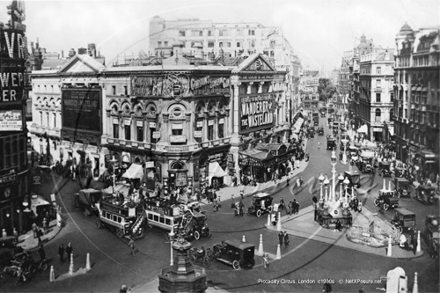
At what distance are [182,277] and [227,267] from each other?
315 centimetres

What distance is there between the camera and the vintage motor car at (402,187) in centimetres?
1949

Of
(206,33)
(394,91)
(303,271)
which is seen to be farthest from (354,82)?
(303,271)

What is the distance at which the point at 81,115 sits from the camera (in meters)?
20.1

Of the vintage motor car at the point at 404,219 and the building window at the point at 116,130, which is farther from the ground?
the building window at the point at 116,130

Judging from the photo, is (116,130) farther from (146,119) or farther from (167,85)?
(167,85)

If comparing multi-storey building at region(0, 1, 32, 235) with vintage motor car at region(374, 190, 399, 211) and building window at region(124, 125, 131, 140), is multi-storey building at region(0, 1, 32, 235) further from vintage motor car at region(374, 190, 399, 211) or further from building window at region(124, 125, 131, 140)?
vintage motor car at region(374, 190, 399, 211)

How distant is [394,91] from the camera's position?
19.4 metres

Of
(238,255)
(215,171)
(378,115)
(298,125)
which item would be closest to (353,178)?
(378,115)

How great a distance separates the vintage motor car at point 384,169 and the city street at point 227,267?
0.43 m

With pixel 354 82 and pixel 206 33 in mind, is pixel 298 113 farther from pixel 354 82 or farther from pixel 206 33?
pixel 206 33

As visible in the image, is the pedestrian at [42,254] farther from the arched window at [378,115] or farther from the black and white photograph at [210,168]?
the arched window at [378,115]

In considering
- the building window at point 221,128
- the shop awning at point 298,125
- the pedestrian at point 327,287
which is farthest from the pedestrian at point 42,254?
the shop awning at point 298,125

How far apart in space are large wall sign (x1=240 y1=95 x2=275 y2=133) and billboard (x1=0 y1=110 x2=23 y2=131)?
9.06m

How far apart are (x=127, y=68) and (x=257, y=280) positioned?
9314 millimetres
